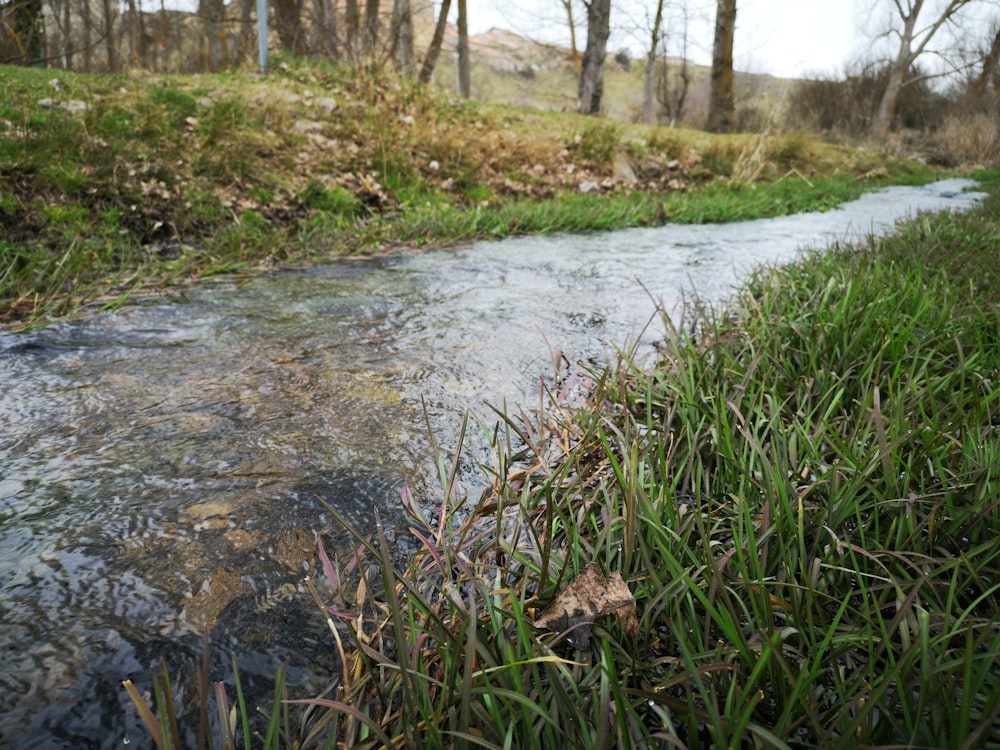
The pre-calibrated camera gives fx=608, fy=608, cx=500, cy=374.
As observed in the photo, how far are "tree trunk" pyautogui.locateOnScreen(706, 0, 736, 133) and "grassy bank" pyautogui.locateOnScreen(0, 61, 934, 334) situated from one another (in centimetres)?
506

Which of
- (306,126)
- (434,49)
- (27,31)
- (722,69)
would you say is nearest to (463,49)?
(434,49)

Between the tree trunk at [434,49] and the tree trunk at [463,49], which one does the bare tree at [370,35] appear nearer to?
the tree trunk at [434,49]

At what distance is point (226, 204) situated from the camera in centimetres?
476

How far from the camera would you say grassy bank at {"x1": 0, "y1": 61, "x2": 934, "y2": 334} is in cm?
368

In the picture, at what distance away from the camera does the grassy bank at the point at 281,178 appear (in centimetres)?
368

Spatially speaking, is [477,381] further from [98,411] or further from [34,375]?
[34,375]

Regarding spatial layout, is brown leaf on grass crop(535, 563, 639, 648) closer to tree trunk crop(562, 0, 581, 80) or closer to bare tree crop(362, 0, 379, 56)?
bare tree crop(362, 0, 379, 56)

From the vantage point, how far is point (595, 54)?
1425cm

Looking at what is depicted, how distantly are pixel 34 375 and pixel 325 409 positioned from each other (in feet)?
3.33

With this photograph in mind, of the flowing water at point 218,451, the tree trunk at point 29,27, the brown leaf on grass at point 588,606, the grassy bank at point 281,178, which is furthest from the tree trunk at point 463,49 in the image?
the brown leaf on grass at point 588,606

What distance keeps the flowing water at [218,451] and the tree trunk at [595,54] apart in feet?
42.0

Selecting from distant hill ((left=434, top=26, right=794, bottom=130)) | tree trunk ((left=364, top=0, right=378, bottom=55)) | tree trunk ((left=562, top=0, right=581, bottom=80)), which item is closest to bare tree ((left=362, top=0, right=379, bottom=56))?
tree trunk ((left=364, top=0, right=378, bottom=55))

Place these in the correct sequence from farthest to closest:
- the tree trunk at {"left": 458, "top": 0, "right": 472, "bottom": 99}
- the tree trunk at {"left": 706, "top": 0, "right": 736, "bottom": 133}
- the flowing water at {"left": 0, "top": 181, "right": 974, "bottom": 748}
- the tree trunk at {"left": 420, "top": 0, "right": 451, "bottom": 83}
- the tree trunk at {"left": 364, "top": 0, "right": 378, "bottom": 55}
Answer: the tree trunk at {"left": 458, "top": 0, "right": 472, "bottom": 99}, the tree trunk at {"left": 706, "top": 0, "right": 736, "bottom": 133}, the tree trunk at {"left": 420, "top": 0, "right": 451, "bottom": 83}, the tree trunk at {"left": 364, "top": 0, "right": 378, "bottom": 55}, the flowing water at {"left": 0, "top": 181, "right": 974, "bottom": 748}

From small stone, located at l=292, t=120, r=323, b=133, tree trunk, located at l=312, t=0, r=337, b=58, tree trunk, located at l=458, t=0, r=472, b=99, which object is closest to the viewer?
small stone, located at l=292, t=120, r=323, b=133
